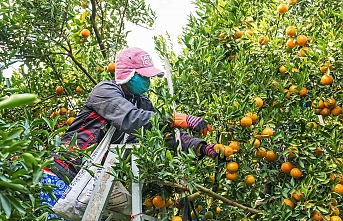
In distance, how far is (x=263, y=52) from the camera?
2967mm

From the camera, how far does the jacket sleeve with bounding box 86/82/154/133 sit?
222 cm

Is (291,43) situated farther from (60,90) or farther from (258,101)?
(60,90)

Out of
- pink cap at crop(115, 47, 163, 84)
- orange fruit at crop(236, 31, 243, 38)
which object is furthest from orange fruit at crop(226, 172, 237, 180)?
orange fruit at crop(236, 31, 243, 38)

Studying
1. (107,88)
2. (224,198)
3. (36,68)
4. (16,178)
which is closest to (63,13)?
(36,68)

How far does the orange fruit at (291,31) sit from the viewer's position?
2.92 m

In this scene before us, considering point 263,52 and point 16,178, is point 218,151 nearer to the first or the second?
point 263,52

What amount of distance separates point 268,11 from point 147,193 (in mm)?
1629

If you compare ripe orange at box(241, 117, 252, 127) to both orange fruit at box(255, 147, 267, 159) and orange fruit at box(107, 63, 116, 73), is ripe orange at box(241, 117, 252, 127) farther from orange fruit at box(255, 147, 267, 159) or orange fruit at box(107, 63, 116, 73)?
orange fruit at box(107, 63, 116, 73)

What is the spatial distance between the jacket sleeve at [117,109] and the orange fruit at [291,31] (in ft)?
4.05

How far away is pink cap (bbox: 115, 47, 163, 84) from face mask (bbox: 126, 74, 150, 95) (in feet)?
0.10

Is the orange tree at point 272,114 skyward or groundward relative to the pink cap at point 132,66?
groundward

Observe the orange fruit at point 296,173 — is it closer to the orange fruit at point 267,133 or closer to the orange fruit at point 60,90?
the orange fruit at point 267,133

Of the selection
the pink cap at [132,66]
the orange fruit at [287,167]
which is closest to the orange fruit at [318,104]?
the orange fruit at [287,167]

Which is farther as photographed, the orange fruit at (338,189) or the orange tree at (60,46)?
the orange tree at (60,46)
